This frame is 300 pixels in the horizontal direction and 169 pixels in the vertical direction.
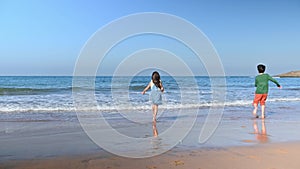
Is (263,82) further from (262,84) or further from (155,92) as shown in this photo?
(155,92)

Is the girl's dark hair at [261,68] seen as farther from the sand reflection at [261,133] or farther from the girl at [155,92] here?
the girl at [155,92]

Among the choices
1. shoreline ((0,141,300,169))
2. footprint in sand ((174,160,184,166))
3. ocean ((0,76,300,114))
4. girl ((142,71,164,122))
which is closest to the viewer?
shoreline ((0,141,300,169))

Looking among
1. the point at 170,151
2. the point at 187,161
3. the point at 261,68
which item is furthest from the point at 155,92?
the point at 187,161

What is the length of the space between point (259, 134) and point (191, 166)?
347 cm

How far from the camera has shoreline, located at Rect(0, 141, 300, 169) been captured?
182 inches

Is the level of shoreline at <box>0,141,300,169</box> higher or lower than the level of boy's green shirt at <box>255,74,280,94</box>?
lower

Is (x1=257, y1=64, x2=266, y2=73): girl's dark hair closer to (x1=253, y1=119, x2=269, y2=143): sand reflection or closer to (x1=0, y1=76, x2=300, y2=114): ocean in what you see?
(x1=253, y1=119, x2=269, y2=143): sand reflection

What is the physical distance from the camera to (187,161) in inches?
192

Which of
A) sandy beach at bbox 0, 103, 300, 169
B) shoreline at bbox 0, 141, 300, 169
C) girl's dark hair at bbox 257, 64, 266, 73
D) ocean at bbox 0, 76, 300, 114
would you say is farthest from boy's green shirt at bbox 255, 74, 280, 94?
shoreline at bbox 0, 141, 300, 169

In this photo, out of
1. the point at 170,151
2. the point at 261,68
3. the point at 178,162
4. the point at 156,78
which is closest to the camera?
the point at 178,162

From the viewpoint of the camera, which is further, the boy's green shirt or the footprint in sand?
the boy's green shirt

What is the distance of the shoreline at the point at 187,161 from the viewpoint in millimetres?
4614

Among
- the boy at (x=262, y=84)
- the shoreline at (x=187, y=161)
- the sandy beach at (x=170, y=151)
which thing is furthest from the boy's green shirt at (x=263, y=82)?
the shoreline at (x=187, y=161)

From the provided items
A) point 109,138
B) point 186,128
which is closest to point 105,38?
point 109,138
